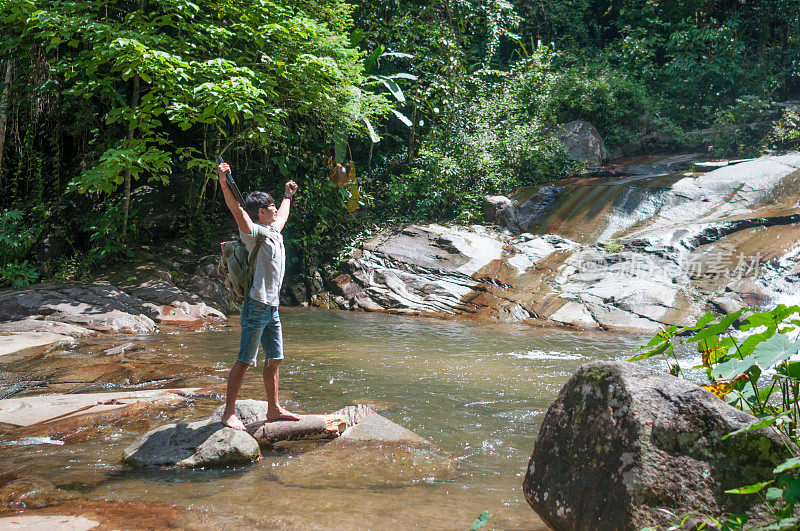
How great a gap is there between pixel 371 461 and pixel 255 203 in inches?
80.0

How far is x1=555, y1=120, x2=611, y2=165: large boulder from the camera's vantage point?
15531mm

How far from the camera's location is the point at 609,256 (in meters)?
10.5

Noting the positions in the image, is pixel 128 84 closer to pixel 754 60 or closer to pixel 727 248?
pixel 727 248

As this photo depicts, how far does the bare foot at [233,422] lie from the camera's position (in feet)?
12.4

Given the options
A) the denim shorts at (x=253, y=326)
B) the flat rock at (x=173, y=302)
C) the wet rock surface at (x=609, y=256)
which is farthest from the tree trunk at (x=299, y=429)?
the wet rock surface at (x=609, y=256)

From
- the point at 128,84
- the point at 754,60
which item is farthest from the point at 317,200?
the point at 754,60

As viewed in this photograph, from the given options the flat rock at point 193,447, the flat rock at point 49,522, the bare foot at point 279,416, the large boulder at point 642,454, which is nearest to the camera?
the large boulder at point 642,454

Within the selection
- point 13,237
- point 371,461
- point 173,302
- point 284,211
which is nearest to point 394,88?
point 173,302

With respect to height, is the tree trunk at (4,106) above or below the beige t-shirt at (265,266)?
above

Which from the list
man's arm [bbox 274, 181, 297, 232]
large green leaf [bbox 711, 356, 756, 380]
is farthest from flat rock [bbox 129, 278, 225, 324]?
large green leaf [bbox 711, 356, 756, 380]

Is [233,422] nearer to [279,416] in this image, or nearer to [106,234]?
[279,416]

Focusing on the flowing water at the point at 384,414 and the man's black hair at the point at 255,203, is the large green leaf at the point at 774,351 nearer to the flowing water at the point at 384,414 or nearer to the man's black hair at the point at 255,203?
the flowing water at the point at 384,414

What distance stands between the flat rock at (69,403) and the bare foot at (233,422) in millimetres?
1093

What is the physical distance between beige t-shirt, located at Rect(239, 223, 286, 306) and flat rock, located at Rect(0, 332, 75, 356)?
4180mm
